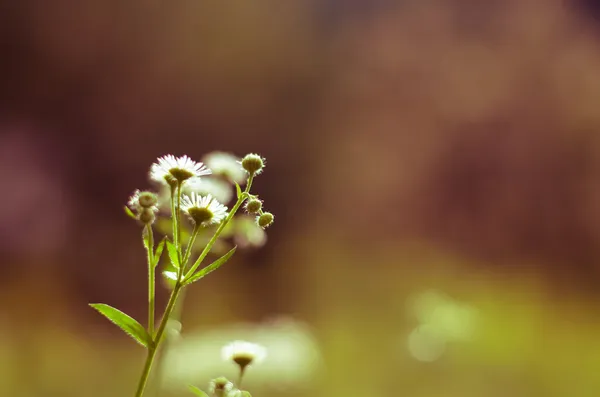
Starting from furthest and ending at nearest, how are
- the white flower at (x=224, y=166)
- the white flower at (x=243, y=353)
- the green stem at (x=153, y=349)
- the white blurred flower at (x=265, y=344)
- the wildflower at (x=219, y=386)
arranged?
1. the white blurred flower at (x=265, y=344)
2. the white flower at (x=224, y=166)
3. the white flower at (x=243, y=353)
4. the wildflower at (x=219, y=386)
5. the green stem at (x=153, y=349)

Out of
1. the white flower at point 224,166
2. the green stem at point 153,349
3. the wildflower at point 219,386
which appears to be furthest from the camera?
the white flower at point 224,166

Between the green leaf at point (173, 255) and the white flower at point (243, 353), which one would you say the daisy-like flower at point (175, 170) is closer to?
the green leaf at point (173, 255)

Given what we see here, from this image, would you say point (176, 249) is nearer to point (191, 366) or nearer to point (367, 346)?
point (191, 366)

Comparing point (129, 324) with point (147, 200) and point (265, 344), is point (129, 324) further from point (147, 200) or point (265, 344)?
point (265, 344)

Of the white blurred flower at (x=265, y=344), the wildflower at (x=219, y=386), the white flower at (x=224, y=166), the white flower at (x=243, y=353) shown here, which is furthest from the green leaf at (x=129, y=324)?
the white blurred flower at (x=265, y=344)

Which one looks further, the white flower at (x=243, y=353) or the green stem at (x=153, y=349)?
the white flower at (x=243, y=353)

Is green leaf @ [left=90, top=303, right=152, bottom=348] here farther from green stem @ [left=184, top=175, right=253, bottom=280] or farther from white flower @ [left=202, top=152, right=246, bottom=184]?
white flower @ [left=202, top=152, right=246, bottom=184]

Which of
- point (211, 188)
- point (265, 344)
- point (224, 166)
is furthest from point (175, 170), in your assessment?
point (265, 344)
